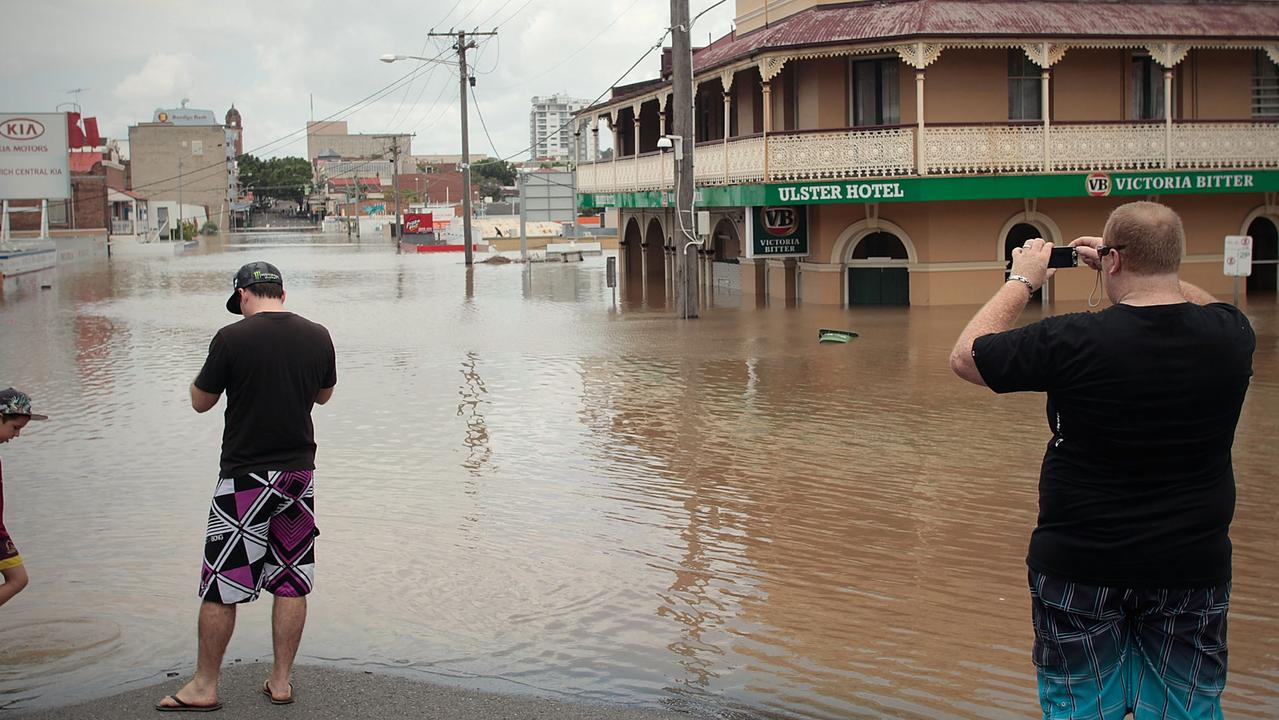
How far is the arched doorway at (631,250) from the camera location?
140 ft

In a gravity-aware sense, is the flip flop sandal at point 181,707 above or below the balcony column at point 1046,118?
below

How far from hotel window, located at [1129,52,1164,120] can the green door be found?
232 inches

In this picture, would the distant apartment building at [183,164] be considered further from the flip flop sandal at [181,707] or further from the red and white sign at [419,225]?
the flip flop sandal at [181,707]

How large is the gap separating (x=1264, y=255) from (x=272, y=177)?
17376cm

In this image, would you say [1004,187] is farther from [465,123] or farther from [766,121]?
[465,123]

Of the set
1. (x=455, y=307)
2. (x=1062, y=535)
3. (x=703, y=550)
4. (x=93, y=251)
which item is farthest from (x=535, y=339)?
(x=93, y=251)

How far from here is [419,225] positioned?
8538cm

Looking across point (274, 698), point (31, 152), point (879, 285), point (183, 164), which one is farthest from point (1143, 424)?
point (183, 164)

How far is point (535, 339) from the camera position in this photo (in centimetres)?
2303

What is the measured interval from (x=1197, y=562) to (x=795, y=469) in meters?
7.31

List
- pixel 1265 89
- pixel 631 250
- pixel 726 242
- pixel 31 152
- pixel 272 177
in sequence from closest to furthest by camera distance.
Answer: pixel 1265 89 < pixel 726 242 < pixel 631 250 < pixel 31 152 < pixel 272 177

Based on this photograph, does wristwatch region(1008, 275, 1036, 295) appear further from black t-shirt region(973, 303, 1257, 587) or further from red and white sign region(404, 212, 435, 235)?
red and white sign region(404, 212, 435, 235)

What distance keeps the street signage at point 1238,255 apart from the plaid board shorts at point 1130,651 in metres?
20.3

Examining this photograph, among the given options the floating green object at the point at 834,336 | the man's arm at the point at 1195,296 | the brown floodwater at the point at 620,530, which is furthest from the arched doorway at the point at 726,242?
Result: the man's arm at the point at 1195,296
